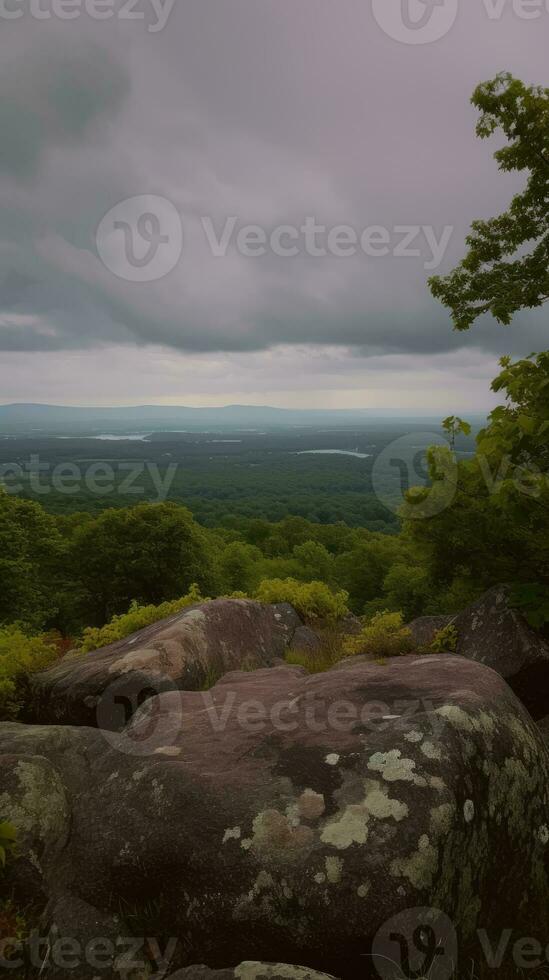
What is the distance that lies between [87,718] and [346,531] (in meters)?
79.6

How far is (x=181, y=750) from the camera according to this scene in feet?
15.7

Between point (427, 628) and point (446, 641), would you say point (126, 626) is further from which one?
point (446, 641)

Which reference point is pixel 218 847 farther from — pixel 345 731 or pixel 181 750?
pixel 345 731

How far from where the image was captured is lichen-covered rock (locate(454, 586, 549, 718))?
6.40m

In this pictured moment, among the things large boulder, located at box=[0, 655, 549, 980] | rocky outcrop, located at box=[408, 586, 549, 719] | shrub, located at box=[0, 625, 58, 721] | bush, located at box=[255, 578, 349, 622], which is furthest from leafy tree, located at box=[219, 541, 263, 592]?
large boulder, located at box=[0, 655, 549, 980]

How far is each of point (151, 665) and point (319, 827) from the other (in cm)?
357

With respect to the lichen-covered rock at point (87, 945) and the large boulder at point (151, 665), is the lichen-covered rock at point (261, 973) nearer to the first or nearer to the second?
the lichen-covered rock at point (87, 945)

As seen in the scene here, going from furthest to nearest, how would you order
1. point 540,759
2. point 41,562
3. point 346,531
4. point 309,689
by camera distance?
1. point 346,531
2. point 41,562
3. point 309,689
4. point 540,759

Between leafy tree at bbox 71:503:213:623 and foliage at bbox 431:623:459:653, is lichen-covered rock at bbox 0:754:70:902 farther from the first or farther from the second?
leafy tree at bbox 71:503:213:623

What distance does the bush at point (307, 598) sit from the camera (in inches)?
472

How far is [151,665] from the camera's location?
266 inches

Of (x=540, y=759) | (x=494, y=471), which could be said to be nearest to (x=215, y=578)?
(x=494, y=471)

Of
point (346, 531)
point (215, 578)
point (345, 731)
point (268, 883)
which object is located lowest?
point (346, 531)

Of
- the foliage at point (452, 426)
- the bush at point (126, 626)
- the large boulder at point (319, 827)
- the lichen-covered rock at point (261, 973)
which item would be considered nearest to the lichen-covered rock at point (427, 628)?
the large boulder at point (319, 827)
